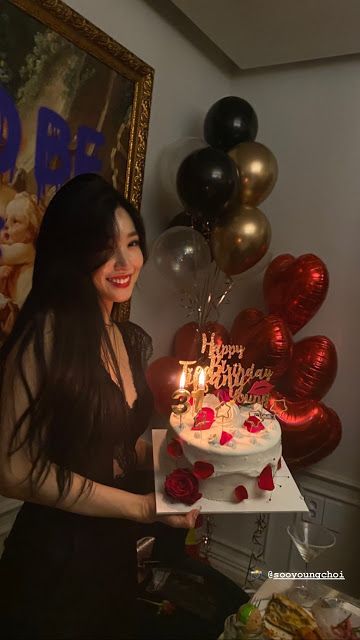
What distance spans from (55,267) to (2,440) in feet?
0.90

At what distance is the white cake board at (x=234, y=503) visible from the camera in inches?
33.6

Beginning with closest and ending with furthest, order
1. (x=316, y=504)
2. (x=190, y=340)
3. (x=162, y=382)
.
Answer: (x=162, y=382) < (x=190, y=340) < (x=316, y=504)

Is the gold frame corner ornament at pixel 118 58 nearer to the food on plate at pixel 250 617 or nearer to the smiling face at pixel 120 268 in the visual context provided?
the smiling face at pixel 120 268

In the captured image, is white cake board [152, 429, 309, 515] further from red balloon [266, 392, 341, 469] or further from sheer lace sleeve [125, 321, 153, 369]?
red balloon [266, 392, 341, 469]

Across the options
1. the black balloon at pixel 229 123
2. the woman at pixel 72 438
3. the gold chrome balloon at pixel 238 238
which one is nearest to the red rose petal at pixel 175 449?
the woman at pixel 72 438

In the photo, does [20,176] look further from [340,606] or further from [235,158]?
[340,606]

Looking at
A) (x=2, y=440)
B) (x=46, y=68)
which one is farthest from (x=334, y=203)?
(x=2, y=440)

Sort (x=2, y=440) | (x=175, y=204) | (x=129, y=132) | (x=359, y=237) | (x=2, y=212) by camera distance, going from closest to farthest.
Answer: (x=2, y=440)
(x=2, y=212)
(x=129, y=132)
(x=175, y=204)
(x=359, y=237)

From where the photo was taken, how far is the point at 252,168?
4.70ft

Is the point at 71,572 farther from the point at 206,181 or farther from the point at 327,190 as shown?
the point at 327,190

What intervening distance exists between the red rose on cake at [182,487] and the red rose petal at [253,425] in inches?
7.8

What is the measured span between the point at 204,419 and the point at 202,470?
13 centimetres

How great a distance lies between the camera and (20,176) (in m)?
0.95

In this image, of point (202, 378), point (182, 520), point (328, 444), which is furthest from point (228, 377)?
point (328, 444)
